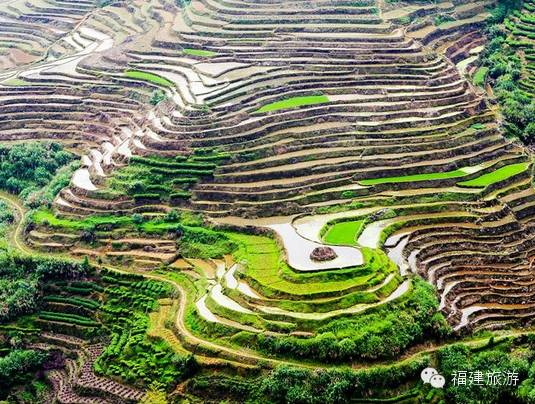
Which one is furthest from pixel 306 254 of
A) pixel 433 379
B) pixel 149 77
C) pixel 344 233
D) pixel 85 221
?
pixel 149 77

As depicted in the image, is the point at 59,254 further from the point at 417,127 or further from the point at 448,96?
the point at 448,96

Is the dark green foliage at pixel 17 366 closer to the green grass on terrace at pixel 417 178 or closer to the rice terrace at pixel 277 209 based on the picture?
the rice terrace at pixel 277 209

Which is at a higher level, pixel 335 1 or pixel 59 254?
pixel 335 1

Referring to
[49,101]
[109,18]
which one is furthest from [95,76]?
[109,18]

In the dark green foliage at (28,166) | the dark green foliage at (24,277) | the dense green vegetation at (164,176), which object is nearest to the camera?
the dark green foliage at (24,277)

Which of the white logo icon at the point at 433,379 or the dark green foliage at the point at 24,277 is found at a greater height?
the dark green foliage at the point at 24,277

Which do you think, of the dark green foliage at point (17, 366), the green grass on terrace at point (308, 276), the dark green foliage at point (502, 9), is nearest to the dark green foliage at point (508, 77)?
the dark green foliage at point (502, 9)

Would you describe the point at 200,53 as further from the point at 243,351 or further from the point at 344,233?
the point at 243,351
